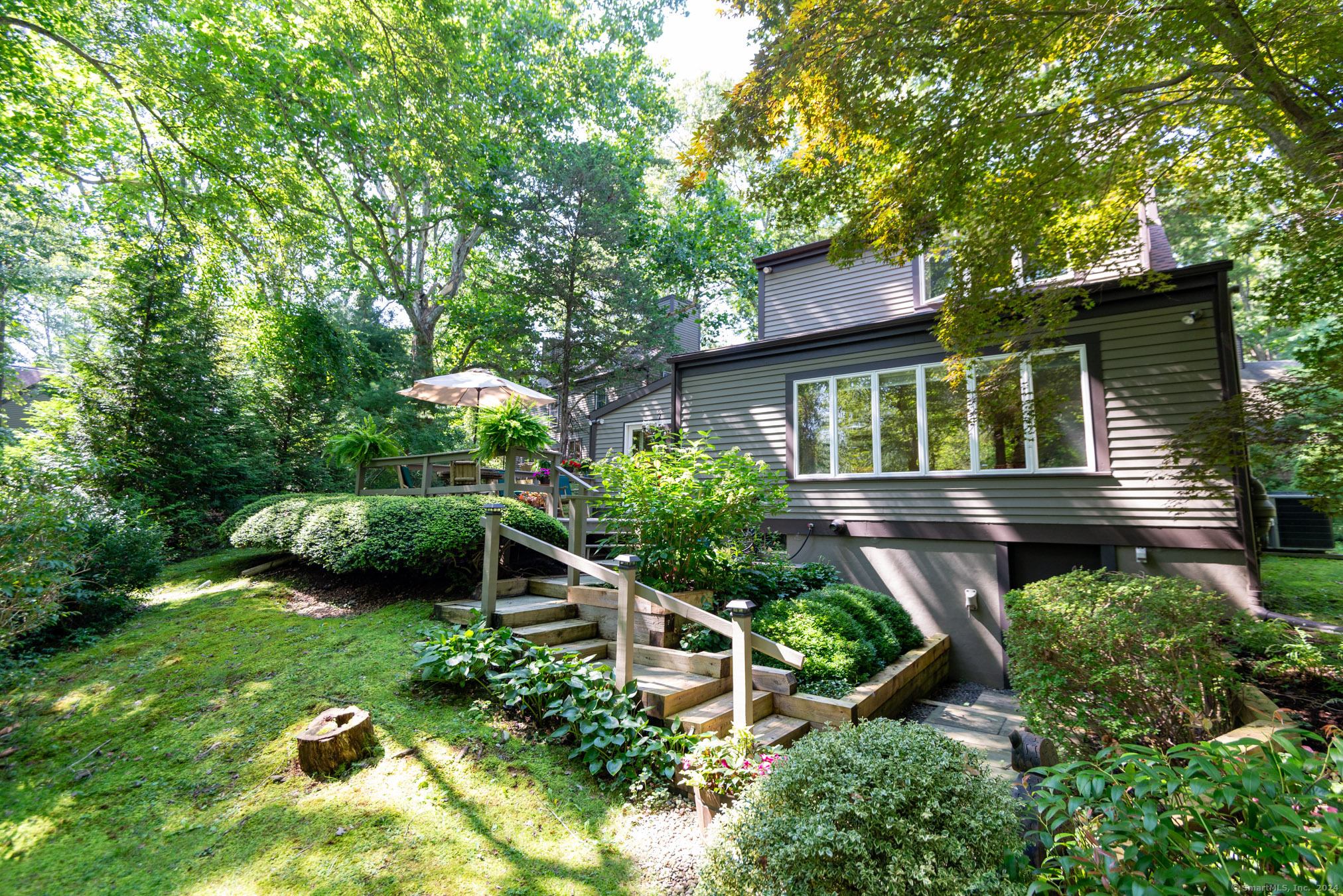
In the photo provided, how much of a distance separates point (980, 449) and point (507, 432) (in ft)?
20.2

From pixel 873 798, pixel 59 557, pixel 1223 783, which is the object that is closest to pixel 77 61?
pixel 59 557

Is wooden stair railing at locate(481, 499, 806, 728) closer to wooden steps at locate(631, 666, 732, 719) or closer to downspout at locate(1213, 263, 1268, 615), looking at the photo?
wooden steps at locate(631, 666, 732, 719)

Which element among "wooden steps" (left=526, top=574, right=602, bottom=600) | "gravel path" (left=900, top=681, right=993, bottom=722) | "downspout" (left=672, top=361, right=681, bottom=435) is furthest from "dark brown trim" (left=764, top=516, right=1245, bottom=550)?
"wooden steps" (left=526, top=574, right=602, bottom=600)

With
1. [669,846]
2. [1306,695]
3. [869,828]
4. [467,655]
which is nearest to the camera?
[869,828]

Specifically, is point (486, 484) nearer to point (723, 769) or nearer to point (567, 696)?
point (567, 696)

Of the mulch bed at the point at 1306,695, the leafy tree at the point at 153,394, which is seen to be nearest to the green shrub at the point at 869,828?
the mulch bed at the point at 1306,695

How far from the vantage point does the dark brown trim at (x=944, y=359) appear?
6656 millimetres

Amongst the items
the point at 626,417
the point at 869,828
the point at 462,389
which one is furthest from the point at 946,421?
the point at 626,417

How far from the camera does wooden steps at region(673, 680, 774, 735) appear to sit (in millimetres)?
3736

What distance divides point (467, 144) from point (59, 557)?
36.5 ft

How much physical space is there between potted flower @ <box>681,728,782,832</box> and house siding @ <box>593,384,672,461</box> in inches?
485

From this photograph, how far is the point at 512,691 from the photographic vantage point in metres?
4.21

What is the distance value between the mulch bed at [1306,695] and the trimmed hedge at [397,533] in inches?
262

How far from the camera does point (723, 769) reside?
3.26 meters
